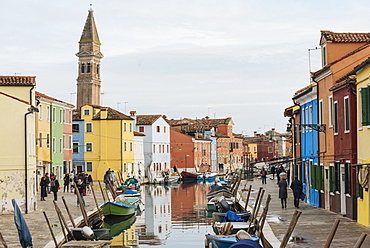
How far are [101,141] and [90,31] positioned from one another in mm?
69380

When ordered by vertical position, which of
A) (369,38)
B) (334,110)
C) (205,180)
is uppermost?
(369,38)

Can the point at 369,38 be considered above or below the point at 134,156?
above

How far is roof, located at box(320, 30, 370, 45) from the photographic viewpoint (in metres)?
27.2

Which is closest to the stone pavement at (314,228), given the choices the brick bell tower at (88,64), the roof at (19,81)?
the roof at (19,81)

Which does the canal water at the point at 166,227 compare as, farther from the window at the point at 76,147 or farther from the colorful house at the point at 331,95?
the window at the point at 76,147

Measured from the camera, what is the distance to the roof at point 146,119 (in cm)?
8019

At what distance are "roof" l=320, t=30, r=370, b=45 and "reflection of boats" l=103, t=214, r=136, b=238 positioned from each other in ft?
40.1

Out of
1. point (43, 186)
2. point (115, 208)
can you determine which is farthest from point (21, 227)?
point (43, 186)

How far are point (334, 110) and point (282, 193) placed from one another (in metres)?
5.44

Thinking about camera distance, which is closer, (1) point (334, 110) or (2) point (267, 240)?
(2) point (267, 240)

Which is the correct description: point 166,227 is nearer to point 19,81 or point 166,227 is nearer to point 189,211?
point 189,211

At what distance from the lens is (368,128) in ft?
65.4

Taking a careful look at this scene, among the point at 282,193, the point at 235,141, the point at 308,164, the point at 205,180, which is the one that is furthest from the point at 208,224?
the point at 235,141

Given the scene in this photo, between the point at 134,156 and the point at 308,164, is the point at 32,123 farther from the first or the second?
the point at 134,156
